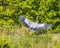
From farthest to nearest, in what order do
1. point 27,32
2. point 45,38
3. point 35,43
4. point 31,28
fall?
1. point 27,32
2. point 31,28
3. point 45,38
4. point 35,43

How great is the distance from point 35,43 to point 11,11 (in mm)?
2875

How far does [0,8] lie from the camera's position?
9086 millimetres

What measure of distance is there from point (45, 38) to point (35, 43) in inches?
23.2

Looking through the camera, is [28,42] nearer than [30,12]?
Yes

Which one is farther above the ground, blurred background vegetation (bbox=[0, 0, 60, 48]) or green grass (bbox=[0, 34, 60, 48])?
green grass (bbox=[0, 34, 60, 48])

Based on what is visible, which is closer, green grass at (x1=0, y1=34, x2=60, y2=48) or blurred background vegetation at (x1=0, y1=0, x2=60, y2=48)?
green grass at (x1=0, y1=34, x2=60, y2=48)

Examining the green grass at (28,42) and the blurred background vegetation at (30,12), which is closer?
the green grass at (28,42)

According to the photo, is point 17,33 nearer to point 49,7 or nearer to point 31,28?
point 31,28

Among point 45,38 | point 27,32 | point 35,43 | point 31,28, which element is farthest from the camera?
point 27,32

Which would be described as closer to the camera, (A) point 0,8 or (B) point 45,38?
(B) point 45,38

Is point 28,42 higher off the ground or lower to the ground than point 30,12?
higher

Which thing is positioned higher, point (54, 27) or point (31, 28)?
point (31, 28)

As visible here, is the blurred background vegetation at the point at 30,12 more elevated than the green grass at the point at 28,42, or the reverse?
the green grass at the point at 28,42

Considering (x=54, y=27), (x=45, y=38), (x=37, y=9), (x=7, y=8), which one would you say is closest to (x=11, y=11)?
(x=7, y=8)
